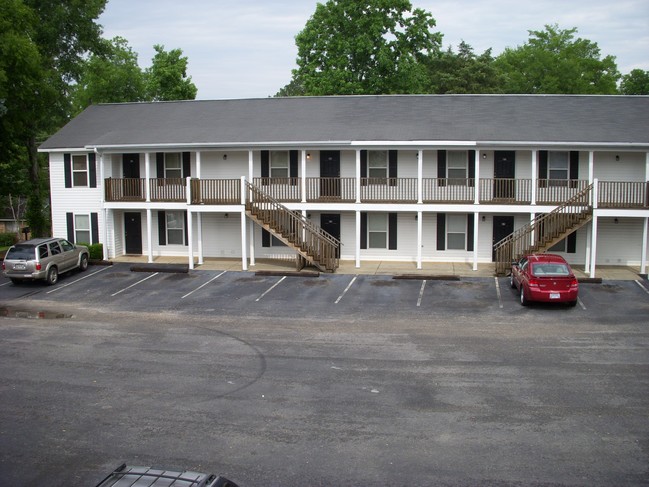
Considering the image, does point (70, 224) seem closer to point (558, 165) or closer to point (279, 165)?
point (279, 165)

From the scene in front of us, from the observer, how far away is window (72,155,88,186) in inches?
1164

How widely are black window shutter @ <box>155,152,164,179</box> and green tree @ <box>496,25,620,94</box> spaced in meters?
34.1

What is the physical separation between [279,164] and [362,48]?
54.1 ft

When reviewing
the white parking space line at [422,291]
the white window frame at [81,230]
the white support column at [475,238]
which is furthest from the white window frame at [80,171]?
the white support column at [475,238]

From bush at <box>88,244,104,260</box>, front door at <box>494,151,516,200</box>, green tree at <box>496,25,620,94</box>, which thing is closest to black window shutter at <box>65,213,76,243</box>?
bush at <box>88,244,104,260</box>

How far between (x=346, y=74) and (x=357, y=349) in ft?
96.0

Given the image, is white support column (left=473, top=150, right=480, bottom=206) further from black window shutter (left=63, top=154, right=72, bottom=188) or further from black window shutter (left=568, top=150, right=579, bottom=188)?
black window shutter (left=63, top=154, right=72, bottom=188)

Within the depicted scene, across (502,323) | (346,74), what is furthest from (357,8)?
(502,323)

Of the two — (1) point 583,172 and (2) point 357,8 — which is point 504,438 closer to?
(1) point 583,172

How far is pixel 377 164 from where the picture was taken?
2772cm

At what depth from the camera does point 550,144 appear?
24797 mm

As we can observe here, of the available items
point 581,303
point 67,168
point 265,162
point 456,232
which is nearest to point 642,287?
point 581,303

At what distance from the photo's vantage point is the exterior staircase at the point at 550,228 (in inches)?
963

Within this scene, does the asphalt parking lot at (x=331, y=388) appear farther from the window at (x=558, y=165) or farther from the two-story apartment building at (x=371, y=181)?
the window at (x=558, y=165)
